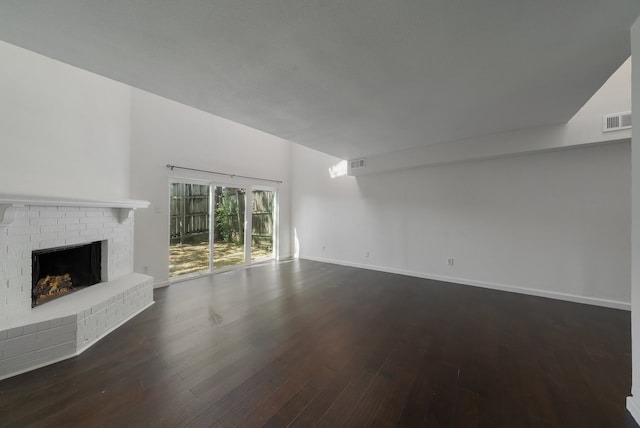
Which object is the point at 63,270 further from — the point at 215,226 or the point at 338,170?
the point at 338,170

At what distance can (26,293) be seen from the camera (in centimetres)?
211

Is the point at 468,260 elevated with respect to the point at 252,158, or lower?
lower

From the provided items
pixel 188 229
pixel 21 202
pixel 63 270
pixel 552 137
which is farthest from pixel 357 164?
pixel 63 270

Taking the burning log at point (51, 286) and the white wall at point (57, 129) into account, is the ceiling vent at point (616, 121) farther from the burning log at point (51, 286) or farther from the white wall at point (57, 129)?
the burning log at point (51, 286)

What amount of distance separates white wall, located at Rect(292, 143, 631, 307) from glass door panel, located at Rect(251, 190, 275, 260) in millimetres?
1955

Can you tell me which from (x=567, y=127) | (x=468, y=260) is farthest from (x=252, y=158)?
(x=567, y=127)

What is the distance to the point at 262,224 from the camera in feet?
20.4

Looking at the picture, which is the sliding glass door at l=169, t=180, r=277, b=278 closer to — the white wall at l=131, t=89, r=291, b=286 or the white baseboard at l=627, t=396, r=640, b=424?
the white wall at l=131, t=89, r=291, b=286

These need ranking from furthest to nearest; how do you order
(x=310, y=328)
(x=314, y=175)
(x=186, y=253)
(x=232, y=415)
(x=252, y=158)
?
(x=314, y=175)
(x=252, y=158)
(x=186, y=253)
(x=310, y=328)
(x=232, y=415)

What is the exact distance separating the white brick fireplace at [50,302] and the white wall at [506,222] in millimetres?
4524

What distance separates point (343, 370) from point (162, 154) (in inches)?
179

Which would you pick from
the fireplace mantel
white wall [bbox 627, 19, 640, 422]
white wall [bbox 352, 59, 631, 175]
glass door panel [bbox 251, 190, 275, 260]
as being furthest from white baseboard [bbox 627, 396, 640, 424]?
glass door panel [bbox 251, 190, 275, 260]

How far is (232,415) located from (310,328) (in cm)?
123

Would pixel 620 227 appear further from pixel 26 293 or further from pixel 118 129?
pixel 118 129
